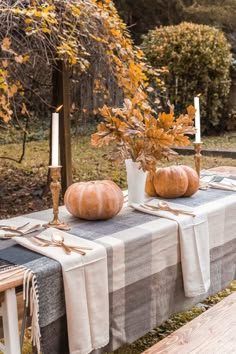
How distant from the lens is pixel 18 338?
118 centimetres

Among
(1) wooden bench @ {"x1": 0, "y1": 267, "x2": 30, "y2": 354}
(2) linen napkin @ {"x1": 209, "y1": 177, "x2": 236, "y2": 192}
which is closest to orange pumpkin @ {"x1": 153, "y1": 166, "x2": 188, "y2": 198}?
(2) linen napkin @ {"x1": 209, "y1": 177, "x2": 236, "y2": 192}

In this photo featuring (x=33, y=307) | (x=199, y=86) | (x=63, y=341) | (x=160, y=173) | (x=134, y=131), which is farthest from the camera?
(x=199, y=86)

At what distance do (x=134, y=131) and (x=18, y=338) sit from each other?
81 centimetres

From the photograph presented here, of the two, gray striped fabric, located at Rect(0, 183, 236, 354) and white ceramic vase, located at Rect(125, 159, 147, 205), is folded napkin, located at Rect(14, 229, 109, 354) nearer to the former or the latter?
gray striped fabric, located at Rect(0, 183, 236, 354)

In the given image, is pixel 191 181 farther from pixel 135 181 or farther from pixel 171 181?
pixel 135 181

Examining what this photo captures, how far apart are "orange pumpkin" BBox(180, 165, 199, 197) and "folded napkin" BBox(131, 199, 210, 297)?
261mm

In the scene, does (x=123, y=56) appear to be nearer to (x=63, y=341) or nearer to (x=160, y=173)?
(x=160, y=173)

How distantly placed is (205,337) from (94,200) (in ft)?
1.90

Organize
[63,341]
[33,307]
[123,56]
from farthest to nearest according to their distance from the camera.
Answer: [123,56] < [63,341] < [33,307]

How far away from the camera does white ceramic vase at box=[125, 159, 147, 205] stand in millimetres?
1712

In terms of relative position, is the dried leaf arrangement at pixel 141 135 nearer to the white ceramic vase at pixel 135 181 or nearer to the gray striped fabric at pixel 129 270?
the white ceramic vase at pixel 135 181

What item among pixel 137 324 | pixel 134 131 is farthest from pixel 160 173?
pixel 137 324

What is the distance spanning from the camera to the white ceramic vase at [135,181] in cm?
171

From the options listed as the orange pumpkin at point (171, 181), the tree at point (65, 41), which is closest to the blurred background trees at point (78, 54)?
the tree at point (65, 41)
